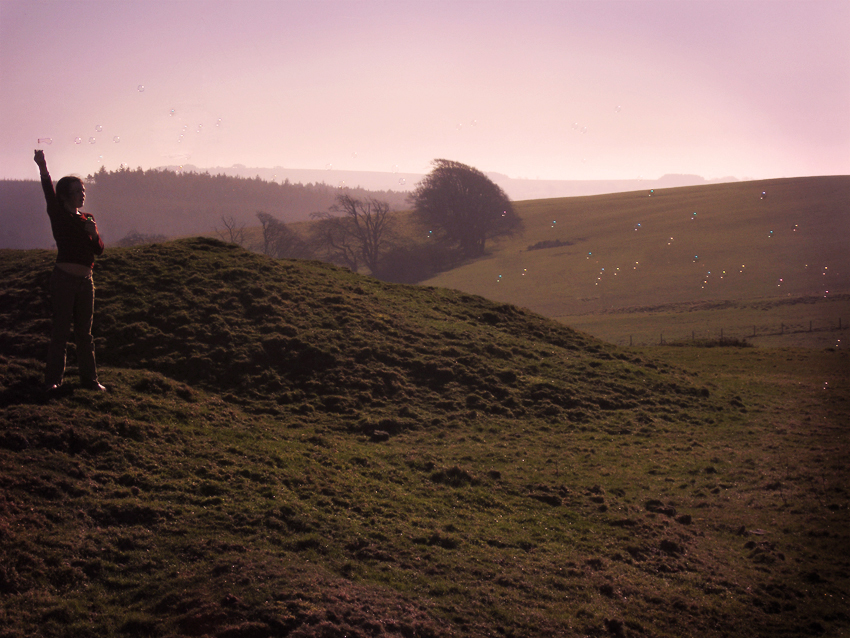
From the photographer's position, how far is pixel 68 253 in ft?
26.8

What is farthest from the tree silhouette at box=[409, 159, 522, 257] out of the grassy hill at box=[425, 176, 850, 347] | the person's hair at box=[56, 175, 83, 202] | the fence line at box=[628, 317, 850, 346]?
the person's hair at box=[56, 175, 83, 202]

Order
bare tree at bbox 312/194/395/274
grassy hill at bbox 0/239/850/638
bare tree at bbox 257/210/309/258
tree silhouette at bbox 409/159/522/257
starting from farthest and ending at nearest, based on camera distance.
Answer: tree silhouette at bbox 409/159/522/257 < bare tree at bbox 312/194/395/274 < bare tree at bbox 257/210/309/258 < grassy hill at bbox 0/239/850/638

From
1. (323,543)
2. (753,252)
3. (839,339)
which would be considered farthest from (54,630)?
(753,252)

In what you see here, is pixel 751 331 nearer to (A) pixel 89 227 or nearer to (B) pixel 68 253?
(A) pixel 89 227

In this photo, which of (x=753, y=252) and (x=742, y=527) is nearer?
(x=742, y=527)

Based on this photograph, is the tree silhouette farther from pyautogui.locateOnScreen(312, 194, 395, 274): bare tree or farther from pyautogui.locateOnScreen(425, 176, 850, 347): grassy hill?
pyautogui.locateOnScreen(312, 194, 395, 274): bare tree

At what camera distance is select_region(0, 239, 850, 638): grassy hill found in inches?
220

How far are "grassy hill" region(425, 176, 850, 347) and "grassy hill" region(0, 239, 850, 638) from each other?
801 inches

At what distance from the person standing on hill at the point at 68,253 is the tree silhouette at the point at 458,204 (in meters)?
59.0

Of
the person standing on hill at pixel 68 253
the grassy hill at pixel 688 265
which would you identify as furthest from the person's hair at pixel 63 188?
the grassy hill at pixel 688 265

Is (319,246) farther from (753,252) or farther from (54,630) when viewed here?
(54,630)

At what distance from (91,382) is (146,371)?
6.88 ft

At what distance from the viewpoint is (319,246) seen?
203 feet

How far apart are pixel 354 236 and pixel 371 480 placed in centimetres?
5613
